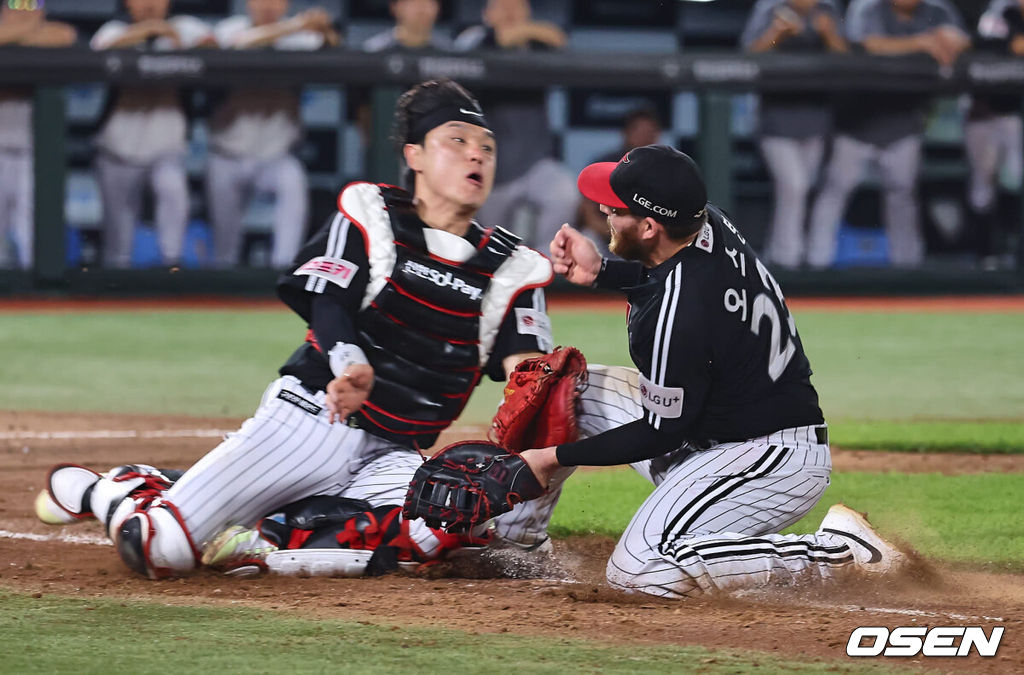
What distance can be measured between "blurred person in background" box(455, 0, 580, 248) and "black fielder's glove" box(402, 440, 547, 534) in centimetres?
865

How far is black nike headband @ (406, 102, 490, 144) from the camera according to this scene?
4145mm

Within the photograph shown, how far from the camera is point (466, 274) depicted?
160 inches

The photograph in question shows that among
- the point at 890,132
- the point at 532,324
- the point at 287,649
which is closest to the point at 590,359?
the point at 532,324

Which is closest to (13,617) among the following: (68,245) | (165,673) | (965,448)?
(165,673)

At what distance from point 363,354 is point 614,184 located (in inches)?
31.5

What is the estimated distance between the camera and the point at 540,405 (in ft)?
12.8

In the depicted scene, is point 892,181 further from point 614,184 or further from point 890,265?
point 614,184

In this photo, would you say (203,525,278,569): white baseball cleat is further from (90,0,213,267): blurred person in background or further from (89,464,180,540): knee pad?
(90,0,213,267): blurred person in background

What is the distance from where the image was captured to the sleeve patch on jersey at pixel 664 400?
3.55 m

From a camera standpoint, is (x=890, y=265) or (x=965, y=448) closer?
(x=965, y=448)

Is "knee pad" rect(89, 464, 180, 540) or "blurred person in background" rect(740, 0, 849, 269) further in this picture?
"blurred person in background" rect(740, 0, 849, 269)

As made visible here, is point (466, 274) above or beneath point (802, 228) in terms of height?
above

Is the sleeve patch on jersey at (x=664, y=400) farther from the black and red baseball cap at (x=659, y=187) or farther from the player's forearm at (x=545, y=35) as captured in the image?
the player's forearm at (x=545, y=35)

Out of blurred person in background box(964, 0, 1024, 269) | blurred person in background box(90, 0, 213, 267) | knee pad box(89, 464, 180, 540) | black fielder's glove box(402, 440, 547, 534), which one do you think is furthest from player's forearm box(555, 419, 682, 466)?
blurred person in background box(964, 0, 1024, 269)
